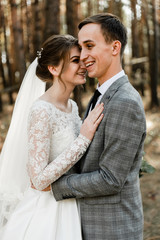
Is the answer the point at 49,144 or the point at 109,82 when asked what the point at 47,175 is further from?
the point at 109,82

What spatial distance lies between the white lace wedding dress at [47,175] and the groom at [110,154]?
100mm

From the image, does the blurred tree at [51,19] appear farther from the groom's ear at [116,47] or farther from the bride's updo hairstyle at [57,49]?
the groom's ear at [116,47]

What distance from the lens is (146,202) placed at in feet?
17.5

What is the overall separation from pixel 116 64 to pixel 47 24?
3457 millimetres

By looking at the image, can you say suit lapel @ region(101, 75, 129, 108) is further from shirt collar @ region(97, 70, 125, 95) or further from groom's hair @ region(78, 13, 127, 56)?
groom's hair @ region(78, 13, 127, 56)

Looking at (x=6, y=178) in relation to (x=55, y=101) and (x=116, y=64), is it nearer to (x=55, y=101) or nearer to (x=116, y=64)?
(x=55, y=101)

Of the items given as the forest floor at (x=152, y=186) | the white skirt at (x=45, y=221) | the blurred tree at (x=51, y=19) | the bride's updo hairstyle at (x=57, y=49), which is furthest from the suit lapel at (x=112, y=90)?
the blurred tree at (x=51, y=19)

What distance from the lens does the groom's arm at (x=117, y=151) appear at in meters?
1.97

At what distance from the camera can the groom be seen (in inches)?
78.1

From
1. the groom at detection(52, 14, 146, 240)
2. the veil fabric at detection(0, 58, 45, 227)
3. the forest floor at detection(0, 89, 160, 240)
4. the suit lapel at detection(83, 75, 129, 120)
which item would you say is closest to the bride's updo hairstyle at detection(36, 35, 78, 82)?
the groom at detection(52, 14, 146, 240)

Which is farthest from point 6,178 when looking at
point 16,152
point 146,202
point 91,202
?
point 146,202

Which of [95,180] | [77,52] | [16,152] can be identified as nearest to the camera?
[95,180]

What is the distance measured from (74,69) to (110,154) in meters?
0.91

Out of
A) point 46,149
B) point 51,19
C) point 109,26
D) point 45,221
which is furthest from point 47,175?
point 51,19
